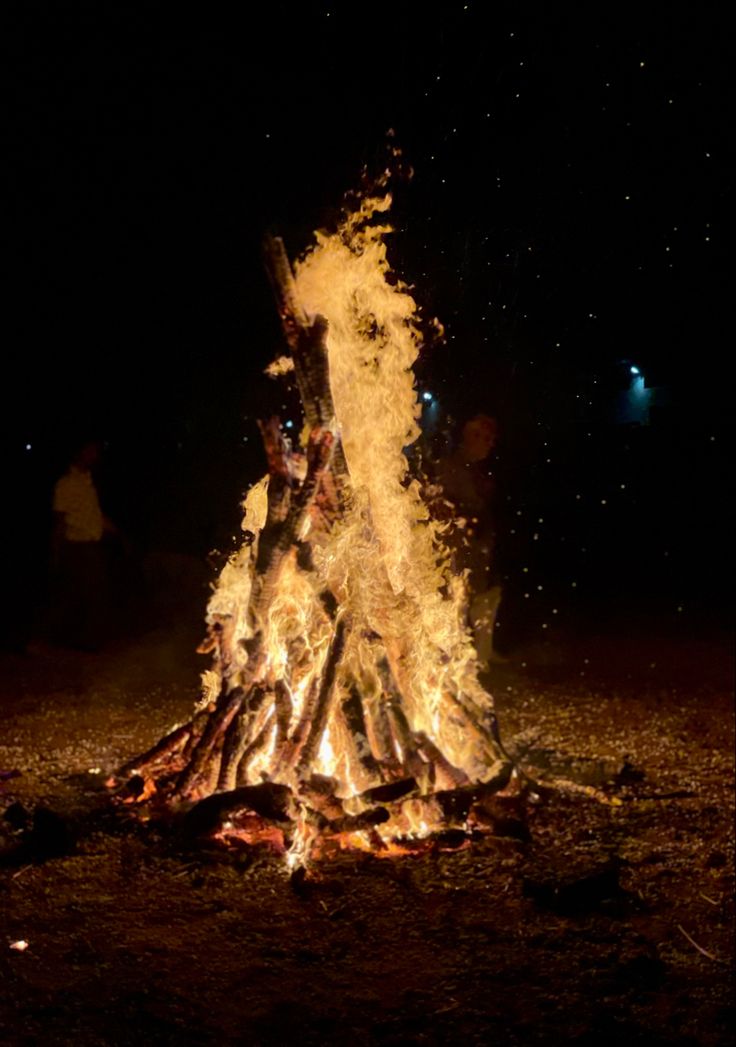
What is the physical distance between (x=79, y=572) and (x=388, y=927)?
634cm

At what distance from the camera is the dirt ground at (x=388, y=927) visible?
319 centimetres

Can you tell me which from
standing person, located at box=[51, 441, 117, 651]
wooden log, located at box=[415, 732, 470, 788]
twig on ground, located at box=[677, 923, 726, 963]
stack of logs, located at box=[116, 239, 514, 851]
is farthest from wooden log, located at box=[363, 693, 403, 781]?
standing person, located at box=[51, 441, 117, 651]

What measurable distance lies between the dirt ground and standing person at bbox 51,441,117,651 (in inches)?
125

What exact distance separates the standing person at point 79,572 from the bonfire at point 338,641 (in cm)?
399

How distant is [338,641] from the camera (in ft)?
16.9

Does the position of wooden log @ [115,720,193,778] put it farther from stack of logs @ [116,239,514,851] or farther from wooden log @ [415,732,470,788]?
wooden log @ [415,732,470,788]

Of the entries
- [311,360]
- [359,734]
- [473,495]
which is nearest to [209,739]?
[359,734]

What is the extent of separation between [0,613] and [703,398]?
719 inches

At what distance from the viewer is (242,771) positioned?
16.6 feet

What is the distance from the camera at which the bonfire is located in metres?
4.88

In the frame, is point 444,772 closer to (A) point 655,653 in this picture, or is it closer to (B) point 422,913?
(B) point 422,913

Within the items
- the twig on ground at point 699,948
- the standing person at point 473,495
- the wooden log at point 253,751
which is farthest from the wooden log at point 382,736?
the standing person at point 473,495

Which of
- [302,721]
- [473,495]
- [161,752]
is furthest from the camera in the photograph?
[473,495]

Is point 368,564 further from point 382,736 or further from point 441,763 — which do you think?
point 441,763
